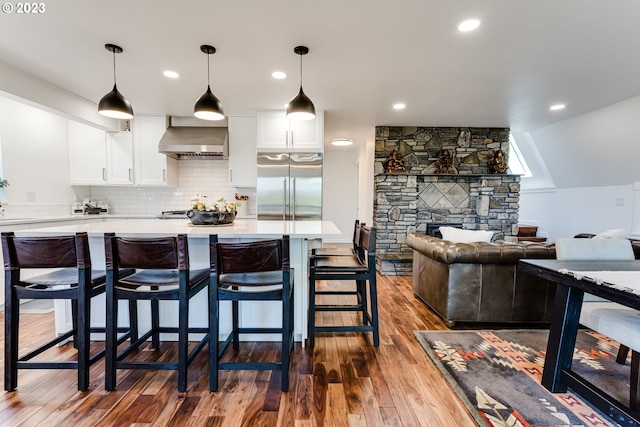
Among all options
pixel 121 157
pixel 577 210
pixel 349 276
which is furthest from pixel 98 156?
pixel 577 210

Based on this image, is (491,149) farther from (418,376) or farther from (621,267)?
(418,376)

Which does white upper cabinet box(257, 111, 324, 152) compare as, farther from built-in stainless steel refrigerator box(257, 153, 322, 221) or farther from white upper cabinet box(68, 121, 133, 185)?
white upper cabinet box(68, 121, 133, 185)

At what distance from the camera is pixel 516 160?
7043mm

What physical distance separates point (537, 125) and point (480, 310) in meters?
3.99

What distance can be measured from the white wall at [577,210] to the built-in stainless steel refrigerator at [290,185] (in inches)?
197

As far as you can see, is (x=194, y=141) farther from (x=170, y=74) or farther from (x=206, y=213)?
(x=206, y=213)

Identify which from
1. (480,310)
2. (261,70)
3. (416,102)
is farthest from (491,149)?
(261,70)

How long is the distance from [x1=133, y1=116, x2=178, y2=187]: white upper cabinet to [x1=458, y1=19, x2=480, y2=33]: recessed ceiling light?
4.24 meters

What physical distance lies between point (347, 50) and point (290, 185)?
2.20 meters

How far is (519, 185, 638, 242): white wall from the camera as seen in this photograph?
4.74m

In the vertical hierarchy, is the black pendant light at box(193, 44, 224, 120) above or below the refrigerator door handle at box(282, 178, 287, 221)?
above

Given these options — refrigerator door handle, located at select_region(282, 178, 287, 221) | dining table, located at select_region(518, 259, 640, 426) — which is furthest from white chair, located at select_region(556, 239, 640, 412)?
refrigerator door handle, located at select_region(282, 178, 287, 221)

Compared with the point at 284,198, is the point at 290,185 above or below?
above

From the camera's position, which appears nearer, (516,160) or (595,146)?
(595,146)
